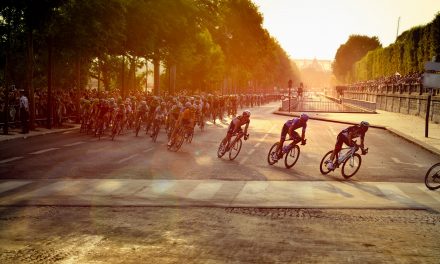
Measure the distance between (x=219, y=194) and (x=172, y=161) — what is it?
569 centimetres

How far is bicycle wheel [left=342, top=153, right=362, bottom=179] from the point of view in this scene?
1503cm

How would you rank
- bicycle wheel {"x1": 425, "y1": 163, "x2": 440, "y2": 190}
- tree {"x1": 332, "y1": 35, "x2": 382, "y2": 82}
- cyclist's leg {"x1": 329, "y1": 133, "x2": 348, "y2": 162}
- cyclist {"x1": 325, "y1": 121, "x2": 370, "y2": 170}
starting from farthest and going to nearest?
1. tree {"x1": 332, "y1": 35, "x2": 382, "y2": 82}
2. cyclist's leg {"x1": 329, "y1": 133, "x2": 348, "y2": 162}
3. cyclist {"x1": 325, "y1": 121, "x2": 370, "y2": 170}
4. bicycle wheel {"x1": 425, "y1": 163, "x2": 440, "y2": 190}

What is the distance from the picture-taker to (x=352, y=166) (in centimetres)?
1514

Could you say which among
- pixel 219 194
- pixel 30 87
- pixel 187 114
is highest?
pixel 30 87

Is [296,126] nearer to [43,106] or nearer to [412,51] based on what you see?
[43,106]

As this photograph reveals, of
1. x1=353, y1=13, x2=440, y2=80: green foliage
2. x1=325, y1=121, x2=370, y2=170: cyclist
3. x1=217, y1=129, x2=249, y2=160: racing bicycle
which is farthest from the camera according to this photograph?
x1=353, y1=13, x2=440, y2=80: green foliage

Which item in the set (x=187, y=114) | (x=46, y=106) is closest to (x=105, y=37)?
(x=46, y=106)

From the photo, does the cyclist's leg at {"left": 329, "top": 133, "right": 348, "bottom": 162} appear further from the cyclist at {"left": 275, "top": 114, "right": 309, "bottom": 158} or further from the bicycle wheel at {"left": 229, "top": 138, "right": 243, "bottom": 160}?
the bicycle wheel at {"left": 229, "top": 138, "right": 243, "bottom": 160}

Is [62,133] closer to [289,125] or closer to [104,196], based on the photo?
[289,125]

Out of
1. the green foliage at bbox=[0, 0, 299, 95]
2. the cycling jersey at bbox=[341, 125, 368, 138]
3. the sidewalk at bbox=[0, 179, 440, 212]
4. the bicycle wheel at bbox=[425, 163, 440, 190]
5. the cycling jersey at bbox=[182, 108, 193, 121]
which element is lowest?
the sidewalk at bbox=[0, 179, 440, 212]

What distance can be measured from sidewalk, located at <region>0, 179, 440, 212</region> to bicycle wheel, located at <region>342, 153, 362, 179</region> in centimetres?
78

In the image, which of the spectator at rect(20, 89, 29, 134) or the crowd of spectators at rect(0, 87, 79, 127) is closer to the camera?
the spectator at rect(20, 89, 29, 134)

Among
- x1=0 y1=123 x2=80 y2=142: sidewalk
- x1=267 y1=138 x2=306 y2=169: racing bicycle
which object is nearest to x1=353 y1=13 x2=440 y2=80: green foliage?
x1=0 y1=123 x2=80 y2=142: sidewalk

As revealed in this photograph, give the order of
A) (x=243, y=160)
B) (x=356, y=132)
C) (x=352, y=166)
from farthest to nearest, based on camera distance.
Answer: (x=243, y=160)
(x=352, y=166)
(x=356, y=132)
